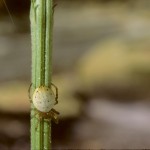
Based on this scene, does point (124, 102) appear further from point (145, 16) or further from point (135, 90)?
point (145, 16)

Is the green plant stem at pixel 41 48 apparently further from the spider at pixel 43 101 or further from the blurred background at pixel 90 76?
the blurred background at pixel 90 76

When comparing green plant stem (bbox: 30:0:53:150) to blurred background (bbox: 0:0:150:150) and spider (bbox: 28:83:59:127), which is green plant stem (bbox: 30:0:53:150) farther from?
blurred background (bbox: 0:0:150:150)

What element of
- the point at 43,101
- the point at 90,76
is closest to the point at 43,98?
the point at 43,101

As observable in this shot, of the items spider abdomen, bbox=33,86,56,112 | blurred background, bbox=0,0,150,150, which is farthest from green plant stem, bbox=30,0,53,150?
blurred background, bbox=0,0,150,150

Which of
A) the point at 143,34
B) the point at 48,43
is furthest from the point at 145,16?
the point at 48,43

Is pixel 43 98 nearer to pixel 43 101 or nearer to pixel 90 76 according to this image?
pixel 43 101
